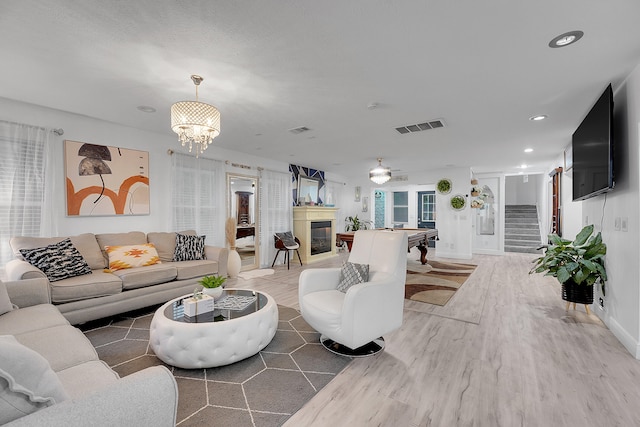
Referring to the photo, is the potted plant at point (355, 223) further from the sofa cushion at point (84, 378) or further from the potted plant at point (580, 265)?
the sofa cushion at point (84, 378)

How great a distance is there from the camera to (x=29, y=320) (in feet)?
6.51

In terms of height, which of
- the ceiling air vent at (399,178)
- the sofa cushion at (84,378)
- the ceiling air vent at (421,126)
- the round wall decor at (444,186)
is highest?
the ceiling air vent at (421,126)

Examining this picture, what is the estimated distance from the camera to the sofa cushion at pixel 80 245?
3.03 meters

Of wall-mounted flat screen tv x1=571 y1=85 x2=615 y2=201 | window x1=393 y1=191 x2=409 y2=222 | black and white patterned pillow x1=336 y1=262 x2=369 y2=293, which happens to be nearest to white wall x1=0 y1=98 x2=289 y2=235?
black and white patterned pillow x1=336 y1=262 x2=369 y2=293

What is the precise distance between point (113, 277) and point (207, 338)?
1.82 meters

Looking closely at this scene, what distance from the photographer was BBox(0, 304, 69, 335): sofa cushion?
184 centimetres

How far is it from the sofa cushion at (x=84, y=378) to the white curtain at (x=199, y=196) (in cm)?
341

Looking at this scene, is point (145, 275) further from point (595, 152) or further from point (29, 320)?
point (595, 152)

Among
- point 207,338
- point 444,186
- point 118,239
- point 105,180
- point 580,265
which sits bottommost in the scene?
point 207,338

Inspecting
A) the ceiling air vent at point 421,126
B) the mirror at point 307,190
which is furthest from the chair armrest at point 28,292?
the mirror at point 307,190

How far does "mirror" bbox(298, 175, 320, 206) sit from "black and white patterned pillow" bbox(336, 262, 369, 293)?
4622mm

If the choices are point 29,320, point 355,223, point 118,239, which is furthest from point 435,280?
point 29,320

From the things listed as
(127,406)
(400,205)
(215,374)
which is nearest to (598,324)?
(215,374)

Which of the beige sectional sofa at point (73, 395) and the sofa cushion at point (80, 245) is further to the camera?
the sofa cushion at point (80, 245)
